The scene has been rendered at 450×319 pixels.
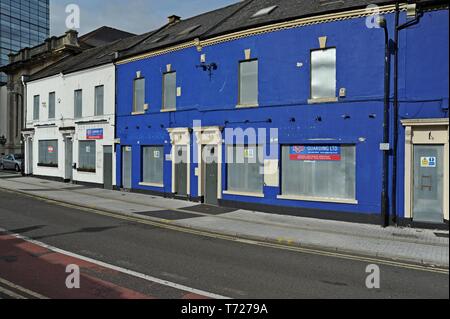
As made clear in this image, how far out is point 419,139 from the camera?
1209 centimetres

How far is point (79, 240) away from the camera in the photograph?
9555mm

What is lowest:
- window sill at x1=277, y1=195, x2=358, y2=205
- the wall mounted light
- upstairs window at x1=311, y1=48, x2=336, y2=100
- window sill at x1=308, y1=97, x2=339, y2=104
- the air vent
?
window sill at x1=277, y1=195, x2=358, y2=205

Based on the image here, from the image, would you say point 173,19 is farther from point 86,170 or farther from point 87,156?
point 86,170

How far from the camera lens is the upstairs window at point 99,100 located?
22656 millimetres

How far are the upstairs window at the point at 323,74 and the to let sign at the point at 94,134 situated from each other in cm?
1386

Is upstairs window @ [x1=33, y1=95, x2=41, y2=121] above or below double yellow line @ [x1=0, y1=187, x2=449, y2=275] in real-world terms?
above

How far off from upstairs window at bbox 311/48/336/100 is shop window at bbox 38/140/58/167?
795 inches

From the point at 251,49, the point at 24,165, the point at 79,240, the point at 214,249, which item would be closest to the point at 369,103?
the point at 251,49

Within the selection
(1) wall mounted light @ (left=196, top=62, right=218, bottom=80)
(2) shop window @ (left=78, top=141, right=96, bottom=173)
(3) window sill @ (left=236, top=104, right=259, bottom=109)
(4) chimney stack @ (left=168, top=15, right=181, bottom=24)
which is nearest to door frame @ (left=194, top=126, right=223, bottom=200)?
(3) window sill @ (left=236, top=104, right=259, bottom=109)

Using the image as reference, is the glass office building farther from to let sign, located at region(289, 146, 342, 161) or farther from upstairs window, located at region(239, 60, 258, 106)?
to let sign, located at region(289, 146, 342, 161)

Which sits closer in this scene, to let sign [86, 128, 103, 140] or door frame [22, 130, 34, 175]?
to let sign [86, 128, 103, 140]

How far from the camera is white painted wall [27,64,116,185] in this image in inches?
869

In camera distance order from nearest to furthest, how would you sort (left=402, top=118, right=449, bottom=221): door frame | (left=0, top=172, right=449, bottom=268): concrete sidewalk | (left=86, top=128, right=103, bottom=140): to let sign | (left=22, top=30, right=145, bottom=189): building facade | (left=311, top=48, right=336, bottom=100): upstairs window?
(left=0, top=172, right=449, bottom=268): concrete sidewalk → (left=402, top=118, right=449, bottom=221): door frame → (left=311, top=48, right=336, bottom=100): upstairs window → (left=22, top=30, right=145, bottom=189): building facade → (left=86, top=128, right=103, bottom=140): to let sign

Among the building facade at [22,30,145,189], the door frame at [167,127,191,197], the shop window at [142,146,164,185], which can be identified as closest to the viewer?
the door frame at [167,127,191,197]
